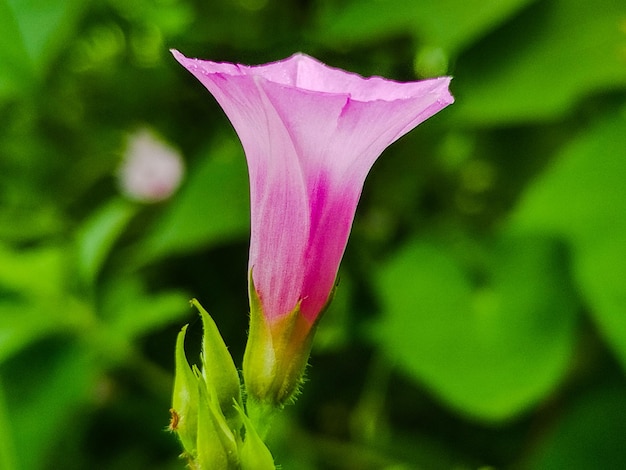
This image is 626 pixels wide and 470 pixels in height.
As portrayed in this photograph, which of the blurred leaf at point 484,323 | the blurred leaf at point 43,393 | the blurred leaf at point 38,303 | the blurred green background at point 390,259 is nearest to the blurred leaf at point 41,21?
the blurred green background at point 390,259

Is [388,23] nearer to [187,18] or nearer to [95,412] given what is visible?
[187,18]

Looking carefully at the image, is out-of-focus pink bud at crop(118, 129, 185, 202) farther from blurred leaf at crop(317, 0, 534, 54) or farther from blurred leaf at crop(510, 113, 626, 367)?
blurred leaf at crop(510, 113, 626, 367)

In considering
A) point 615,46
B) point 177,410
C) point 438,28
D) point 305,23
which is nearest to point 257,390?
point 177,410

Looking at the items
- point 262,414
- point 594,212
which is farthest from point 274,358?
point 594,212

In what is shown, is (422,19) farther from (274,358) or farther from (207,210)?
(274,358)

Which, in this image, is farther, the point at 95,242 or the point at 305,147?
the point at 95,242
